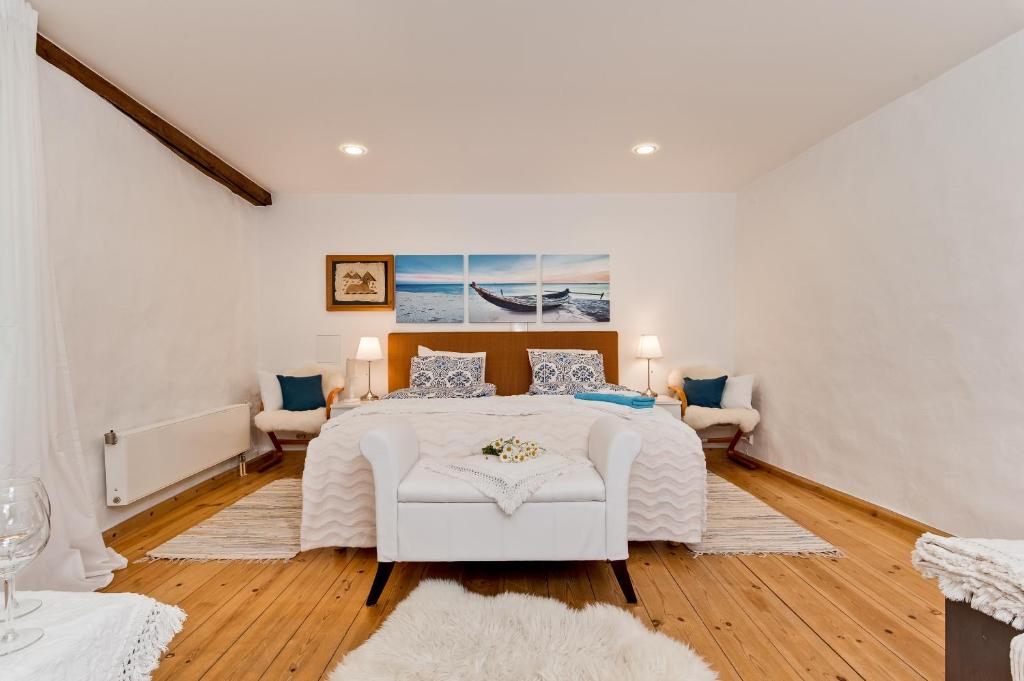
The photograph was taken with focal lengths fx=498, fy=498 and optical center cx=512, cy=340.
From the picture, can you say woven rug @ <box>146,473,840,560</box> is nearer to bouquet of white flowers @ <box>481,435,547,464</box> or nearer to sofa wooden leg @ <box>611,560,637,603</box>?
sofa wooden leg @ <box>611,560,637,603</box>

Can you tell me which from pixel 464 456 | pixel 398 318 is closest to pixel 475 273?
pixel 398 318

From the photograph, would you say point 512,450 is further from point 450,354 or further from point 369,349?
Result: point 369,349

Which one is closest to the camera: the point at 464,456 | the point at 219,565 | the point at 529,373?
the point at 219,565

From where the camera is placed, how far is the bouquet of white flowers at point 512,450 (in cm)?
241

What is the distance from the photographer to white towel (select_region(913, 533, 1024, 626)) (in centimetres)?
105

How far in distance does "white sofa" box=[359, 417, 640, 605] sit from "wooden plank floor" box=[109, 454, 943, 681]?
0.77ft

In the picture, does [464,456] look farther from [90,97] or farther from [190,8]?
[90,97]

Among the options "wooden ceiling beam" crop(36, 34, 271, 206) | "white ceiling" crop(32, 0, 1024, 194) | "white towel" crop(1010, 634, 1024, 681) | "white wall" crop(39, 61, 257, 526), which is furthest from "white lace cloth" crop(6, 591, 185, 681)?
"wooden ceiling beam" crop(36, 34, 271, 206)

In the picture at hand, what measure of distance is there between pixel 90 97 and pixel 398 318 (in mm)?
2731

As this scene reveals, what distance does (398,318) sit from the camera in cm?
494

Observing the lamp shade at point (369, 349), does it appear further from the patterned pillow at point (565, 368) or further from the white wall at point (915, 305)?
the white wall at point (915, 305)

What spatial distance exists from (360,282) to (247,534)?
262 cm

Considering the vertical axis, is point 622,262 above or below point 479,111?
below

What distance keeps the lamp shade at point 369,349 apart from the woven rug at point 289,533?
138 centimetres
